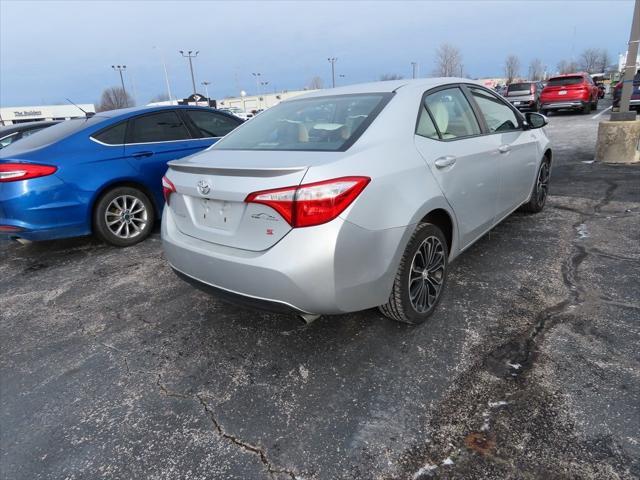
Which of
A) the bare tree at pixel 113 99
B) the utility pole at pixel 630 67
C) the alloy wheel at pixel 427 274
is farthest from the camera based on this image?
the bare tree at pixel 113 99

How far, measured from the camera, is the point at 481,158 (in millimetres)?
3406

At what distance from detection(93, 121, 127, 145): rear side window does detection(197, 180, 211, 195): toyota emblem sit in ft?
9.32

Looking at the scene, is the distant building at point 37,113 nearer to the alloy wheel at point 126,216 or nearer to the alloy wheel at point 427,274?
the alloy wheel at point 126,216

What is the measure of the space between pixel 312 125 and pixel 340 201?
96cm

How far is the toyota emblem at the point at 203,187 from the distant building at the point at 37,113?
8141 centimetres

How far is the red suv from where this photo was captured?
1761cm

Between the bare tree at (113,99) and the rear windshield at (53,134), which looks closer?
the rear windshield at (53,134)

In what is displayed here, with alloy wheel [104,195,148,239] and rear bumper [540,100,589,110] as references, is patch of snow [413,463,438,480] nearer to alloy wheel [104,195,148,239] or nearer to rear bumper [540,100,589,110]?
alloy wheel [104,195,148,239]

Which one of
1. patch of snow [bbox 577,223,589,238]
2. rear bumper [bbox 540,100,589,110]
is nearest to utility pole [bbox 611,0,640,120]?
patch of snow [bbox 577,223,589,238]

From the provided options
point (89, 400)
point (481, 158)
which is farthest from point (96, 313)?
point (481, 158)

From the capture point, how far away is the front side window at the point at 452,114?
315 cm

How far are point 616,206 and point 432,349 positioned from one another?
4.18 meters

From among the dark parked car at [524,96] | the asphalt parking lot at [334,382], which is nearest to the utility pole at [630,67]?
the asphalt parking lot at [334,382]

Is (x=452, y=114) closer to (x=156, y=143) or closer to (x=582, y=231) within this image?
(x=582, y=231)
